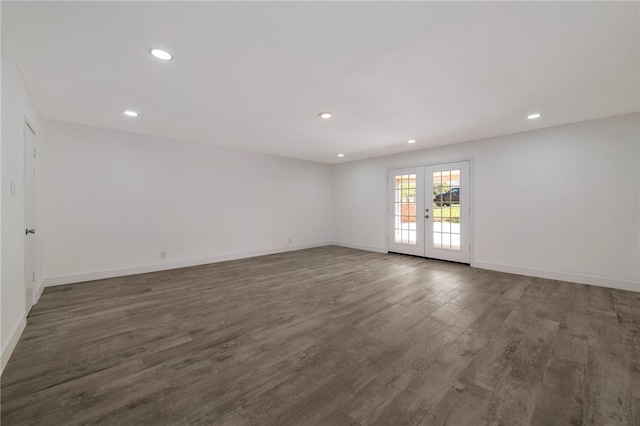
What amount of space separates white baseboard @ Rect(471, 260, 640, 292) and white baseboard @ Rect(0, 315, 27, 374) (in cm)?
636

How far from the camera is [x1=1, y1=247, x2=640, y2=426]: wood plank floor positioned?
1.61 m

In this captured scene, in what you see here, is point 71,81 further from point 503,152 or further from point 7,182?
point 503,152

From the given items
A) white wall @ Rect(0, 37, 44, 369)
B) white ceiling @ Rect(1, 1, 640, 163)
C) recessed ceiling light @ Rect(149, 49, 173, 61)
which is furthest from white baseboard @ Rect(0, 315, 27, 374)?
recessed ceiling light @ Rect(149, 49, 173, 61)

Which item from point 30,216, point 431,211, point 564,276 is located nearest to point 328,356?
point 30,216

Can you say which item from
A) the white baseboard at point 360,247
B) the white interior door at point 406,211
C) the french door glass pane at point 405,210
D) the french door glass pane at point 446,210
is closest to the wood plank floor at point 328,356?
the french door glass pane at point 446,210

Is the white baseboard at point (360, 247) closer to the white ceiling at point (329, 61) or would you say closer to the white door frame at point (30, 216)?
the white ceiling at point (329, 61)

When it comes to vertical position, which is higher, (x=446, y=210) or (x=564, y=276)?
(x=446, y=210)

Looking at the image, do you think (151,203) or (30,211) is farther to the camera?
(151,203)

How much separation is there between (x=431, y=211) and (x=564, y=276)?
2.42 metres

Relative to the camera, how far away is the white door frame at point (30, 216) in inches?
116

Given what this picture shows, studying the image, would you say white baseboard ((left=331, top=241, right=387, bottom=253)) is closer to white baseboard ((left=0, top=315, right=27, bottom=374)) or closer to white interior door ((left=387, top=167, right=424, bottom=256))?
white interior door ((left=387, top=167, right=424, bottom=256))

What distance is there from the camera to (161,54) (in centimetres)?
220

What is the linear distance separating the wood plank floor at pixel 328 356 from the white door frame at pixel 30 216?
0.86 feet

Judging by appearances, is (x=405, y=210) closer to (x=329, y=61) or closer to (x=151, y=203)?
(x=329, y=61)
